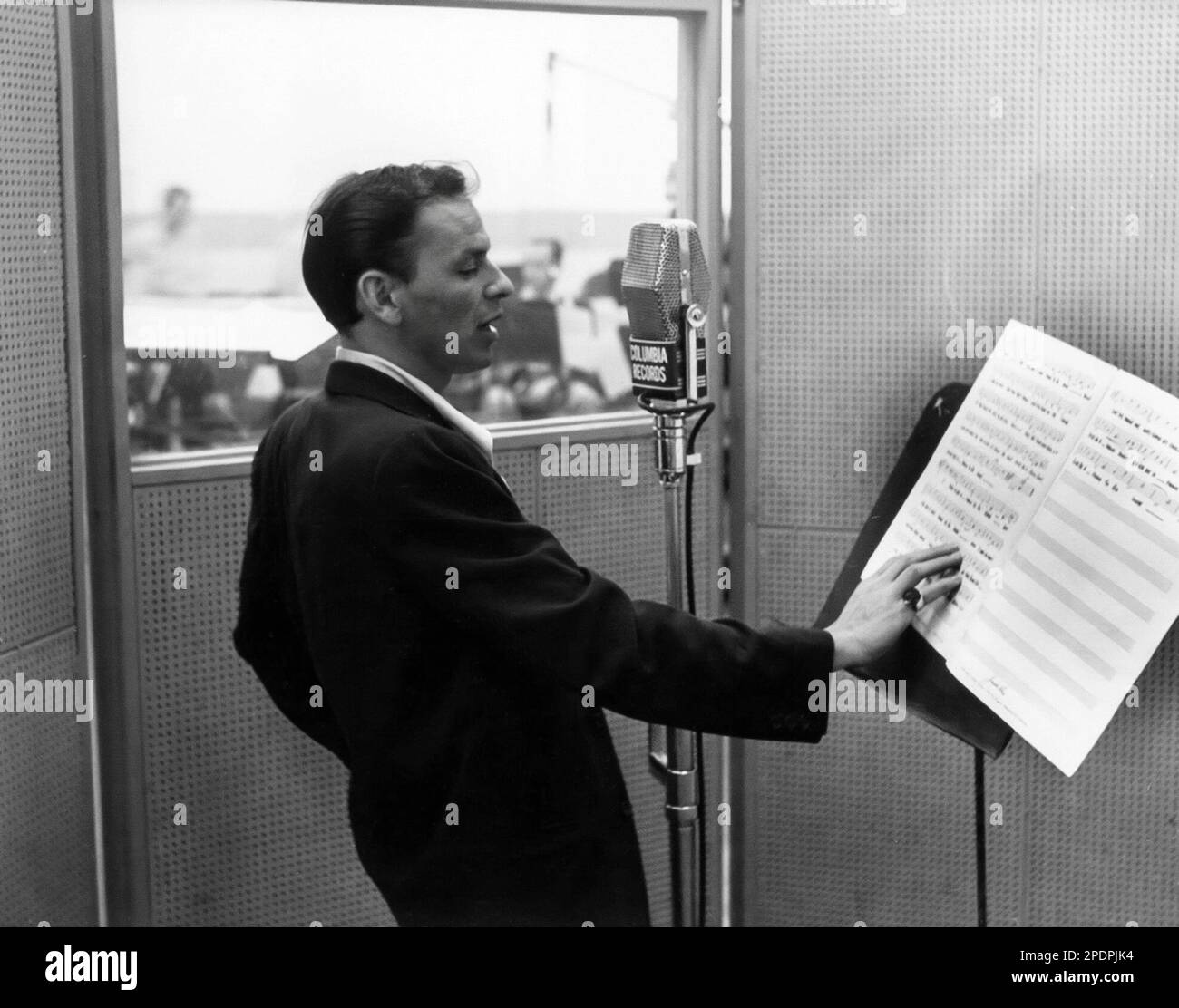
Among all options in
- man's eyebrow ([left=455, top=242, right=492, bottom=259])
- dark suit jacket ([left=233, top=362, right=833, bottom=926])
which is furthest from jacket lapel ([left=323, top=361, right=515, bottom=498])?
man's eyebrow ([left=455, top=242, right=492, bottom=259])

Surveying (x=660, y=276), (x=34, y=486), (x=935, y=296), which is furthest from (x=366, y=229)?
(x=935, y=296)

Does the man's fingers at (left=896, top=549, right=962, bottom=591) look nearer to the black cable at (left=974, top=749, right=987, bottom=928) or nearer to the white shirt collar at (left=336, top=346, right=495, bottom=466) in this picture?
the black cable at (left=974, top=749, right=987, bottom=928)

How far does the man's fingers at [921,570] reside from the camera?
192 centimetres

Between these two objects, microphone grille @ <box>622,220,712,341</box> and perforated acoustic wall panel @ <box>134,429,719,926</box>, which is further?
perforated acoustic wall panel @ <box>134,429,719,926</box>

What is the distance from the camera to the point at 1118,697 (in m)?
1.79

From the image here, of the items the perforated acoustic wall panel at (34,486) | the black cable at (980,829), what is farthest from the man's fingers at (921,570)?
the perforated acoustic wall panel at (34,486)

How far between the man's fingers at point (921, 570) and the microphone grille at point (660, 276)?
46 cm

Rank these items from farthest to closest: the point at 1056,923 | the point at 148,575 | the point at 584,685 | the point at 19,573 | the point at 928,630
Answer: the point at 1056,923, the point at 148,575, the point at 19,573, the point at 928,630, the point at 584,685

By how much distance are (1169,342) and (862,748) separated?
971mm

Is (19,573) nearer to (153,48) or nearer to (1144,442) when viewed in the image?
(153,48)

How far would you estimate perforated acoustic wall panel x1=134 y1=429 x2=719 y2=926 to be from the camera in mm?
2496

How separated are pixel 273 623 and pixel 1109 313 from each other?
157 centimetres

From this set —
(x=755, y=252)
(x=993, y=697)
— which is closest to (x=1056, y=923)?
(x=993, y=697)

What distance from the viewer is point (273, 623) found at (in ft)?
6.88
